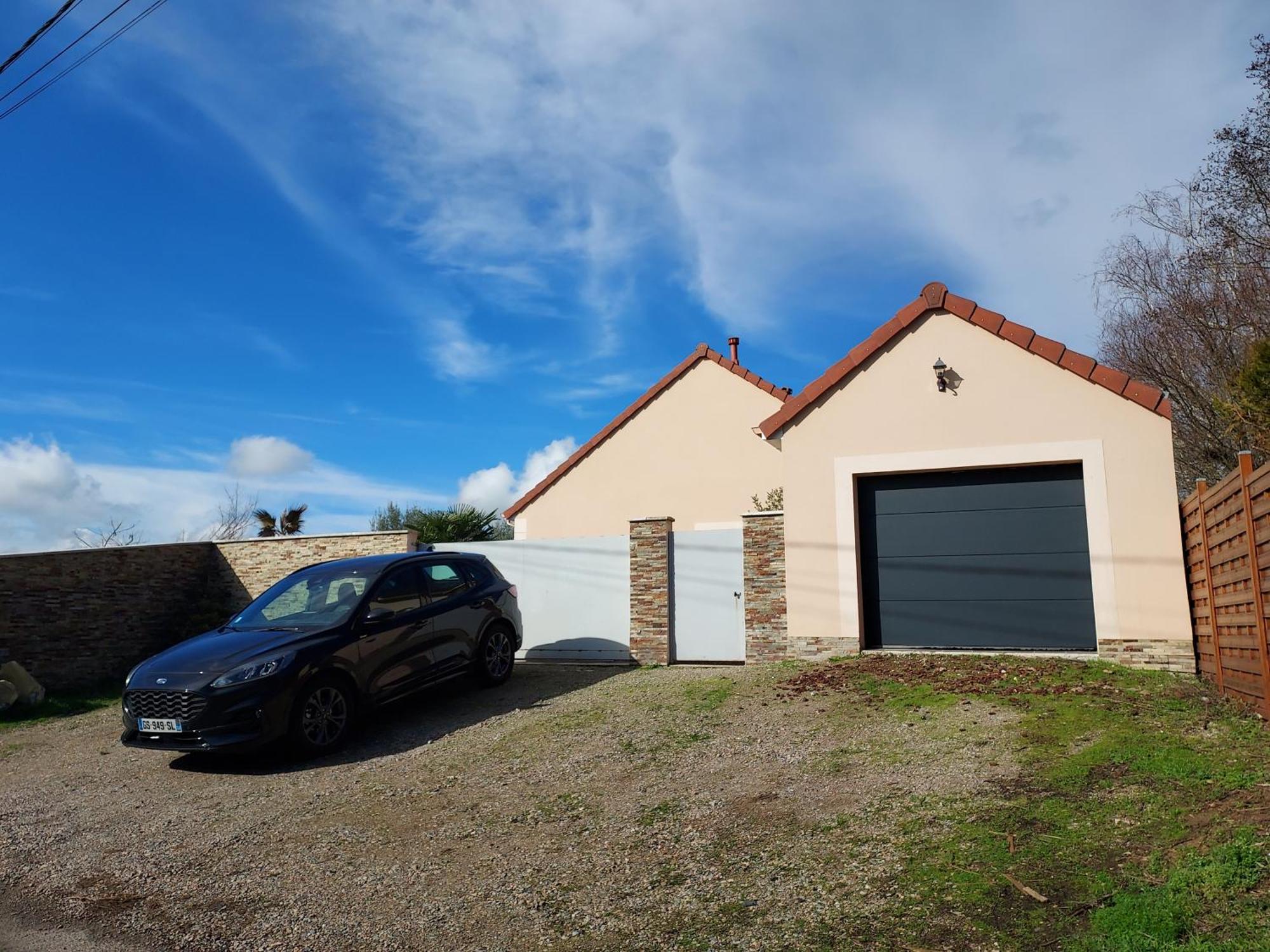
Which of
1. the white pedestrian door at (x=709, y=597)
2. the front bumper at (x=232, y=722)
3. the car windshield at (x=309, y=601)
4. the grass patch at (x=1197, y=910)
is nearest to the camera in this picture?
the grass patch at (x=1197, y=910)

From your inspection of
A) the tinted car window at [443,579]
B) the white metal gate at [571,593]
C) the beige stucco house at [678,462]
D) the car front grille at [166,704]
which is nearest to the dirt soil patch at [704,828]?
the car front grille at [166,704]

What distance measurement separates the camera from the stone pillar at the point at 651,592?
12.5 meters

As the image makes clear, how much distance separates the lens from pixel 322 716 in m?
8.16

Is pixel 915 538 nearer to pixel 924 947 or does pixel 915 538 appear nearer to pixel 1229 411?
pixel 1229 411

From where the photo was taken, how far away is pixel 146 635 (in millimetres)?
14695

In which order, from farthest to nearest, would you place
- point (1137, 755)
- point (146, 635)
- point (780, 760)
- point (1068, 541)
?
point (146, 635), point (1068, 541), point (780, 760), point (1137, 755)

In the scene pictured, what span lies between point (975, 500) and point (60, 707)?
12201 millimetres

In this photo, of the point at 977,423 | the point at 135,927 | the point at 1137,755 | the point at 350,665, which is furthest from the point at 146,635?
the point at 1137,755

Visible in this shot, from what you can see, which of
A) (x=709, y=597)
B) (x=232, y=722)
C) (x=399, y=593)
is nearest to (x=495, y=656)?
(x=399, y=593)

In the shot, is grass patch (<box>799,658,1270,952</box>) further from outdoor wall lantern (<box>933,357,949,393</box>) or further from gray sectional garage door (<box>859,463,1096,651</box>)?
outdoor wall lantern (<box>933,357,949,393</box>)

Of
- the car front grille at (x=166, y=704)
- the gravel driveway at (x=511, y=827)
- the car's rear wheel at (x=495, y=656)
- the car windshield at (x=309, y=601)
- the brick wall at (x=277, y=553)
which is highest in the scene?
the brick wall at (x=277, y=553)

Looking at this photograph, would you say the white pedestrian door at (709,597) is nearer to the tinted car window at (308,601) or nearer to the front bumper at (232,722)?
the tinted car window at (308,601)

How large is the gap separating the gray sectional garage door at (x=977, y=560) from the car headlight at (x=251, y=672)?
699 centimetres

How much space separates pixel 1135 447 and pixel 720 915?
825 cm
